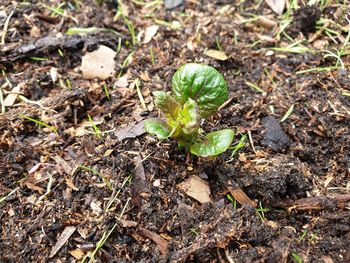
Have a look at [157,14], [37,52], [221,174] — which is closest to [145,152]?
[221,174]

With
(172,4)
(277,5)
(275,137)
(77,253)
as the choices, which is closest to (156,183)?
(77,253)

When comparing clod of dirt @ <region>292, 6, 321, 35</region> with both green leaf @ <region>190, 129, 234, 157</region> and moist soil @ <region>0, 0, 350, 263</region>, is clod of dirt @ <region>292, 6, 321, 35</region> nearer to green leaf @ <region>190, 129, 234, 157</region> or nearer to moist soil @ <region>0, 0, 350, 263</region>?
moist soil @ <region>0, 0, 350, 263</region>

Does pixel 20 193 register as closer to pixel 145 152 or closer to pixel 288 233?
pixel 145 152

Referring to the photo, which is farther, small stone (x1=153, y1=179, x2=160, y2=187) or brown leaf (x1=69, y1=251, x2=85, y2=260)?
small stone (x1=153, y1=179, x2=160, y2=187)

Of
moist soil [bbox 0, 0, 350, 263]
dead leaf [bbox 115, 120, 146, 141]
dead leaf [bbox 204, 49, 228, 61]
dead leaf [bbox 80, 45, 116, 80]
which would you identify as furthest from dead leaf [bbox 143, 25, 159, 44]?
dead leaf [bbox 115, 120, 146, 141]

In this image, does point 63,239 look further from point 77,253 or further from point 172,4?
point 172,4

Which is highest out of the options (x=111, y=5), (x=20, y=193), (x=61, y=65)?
(x=111, y=5)

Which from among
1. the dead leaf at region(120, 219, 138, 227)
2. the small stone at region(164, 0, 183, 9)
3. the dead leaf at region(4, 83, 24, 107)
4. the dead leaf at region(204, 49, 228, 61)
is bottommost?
the dead leaf at region(120, 219, 138, 227)
